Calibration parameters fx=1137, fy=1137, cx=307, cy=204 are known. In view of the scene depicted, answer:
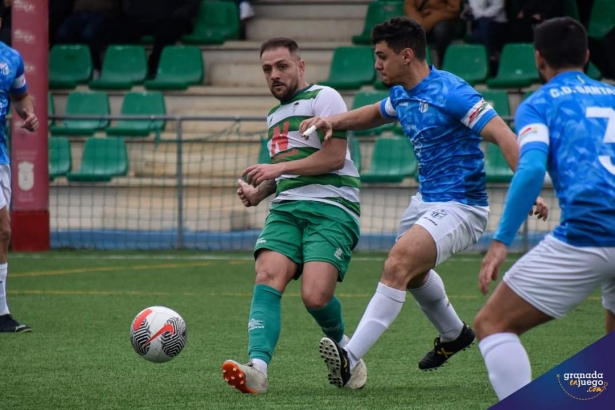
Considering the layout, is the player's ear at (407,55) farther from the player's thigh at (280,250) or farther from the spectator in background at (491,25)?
the spectator in background at (491,25)

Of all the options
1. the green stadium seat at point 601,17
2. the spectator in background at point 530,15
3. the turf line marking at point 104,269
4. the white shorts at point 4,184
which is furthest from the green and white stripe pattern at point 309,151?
the green stadium seat at point 601,17

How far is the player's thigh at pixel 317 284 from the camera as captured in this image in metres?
5.86

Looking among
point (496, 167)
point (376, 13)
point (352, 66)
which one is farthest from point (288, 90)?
point (376, 13)

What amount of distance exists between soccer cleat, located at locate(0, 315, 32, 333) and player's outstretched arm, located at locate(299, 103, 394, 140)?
9.95 ft

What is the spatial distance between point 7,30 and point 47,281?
661 cm

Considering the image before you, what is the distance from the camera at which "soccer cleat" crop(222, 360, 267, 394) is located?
17.8ft

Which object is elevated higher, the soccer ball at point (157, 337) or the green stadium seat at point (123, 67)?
the green stadium seat at point (123, 67)

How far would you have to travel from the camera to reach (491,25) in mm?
15820

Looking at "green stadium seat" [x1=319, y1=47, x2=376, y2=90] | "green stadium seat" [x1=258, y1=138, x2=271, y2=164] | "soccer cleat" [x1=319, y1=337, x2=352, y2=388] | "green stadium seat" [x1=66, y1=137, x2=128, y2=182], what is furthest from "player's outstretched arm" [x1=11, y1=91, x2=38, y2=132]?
"green stadium seat" [x1=319, y1=47, x2=376, y2=90]

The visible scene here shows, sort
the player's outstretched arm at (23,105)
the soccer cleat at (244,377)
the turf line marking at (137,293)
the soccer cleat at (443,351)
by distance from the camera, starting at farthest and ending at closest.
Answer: the turf line marking at (137,293)
the player's outstretched arm at (23,105)
the soccer cleat at (443,351)
the soccer cleat at (244,377)

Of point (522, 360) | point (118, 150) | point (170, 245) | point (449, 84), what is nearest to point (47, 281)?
point (170, 245)

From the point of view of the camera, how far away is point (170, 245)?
1429cm

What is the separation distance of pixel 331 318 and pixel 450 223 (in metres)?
0.82

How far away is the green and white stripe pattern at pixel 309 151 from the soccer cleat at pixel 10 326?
2.62m
